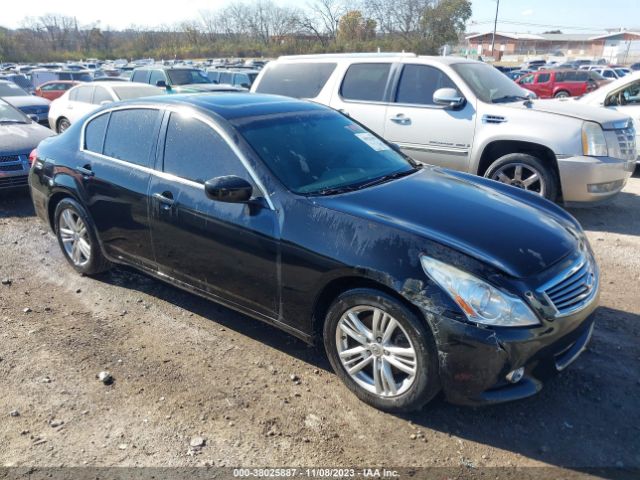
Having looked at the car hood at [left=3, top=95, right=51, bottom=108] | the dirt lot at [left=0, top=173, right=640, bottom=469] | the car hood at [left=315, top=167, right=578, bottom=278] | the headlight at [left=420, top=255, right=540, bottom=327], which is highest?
the car hood at [left=315, top=167, right=578, bottom=278]

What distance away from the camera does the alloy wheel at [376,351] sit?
2.86 meters

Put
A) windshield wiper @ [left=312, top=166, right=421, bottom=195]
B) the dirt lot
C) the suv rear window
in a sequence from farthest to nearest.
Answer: the suv rear window → windshield wiper @ [left=312, top=166, right=421, bottom=195] → the dirt lot

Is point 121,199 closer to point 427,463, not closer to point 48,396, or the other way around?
point 48,396

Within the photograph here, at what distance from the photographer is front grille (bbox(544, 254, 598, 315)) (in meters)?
2.77

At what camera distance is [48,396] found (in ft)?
10.6

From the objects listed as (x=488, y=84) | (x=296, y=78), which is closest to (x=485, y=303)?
(x=488, y=84)

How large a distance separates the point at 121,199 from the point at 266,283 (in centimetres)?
158

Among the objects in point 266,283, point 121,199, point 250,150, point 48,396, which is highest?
point 250,150

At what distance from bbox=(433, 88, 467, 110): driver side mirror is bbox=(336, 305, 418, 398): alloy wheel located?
428 cm

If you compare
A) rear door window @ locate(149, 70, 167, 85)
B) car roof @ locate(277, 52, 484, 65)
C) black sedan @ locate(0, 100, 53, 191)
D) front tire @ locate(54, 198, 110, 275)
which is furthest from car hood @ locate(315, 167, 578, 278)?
rear door window @ locate(149, 70, 167, 85)

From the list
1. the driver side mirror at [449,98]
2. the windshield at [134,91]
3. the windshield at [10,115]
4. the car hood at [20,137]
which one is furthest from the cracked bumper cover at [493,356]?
the windshield at [134,91]

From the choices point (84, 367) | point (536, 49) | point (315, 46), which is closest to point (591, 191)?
point (84, 367)

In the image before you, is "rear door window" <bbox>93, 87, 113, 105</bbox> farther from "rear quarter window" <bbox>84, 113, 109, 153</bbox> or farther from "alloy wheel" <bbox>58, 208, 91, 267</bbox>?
"rear quarter window" <bbox>84, 113, 109, 153</bbox>

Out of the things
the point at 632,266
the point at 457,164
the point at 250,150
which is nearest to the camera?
the point at 250,150
